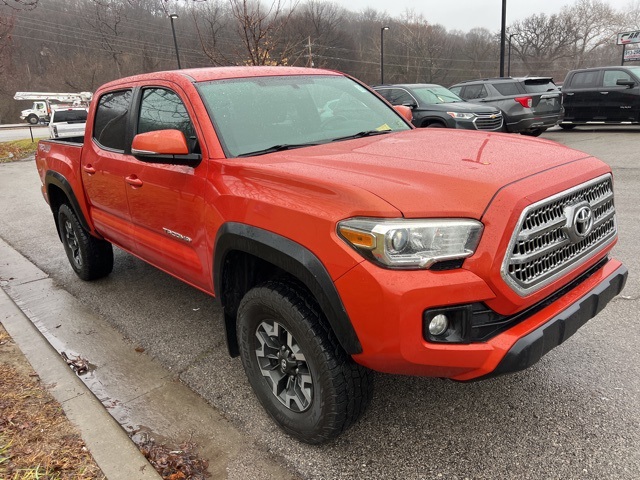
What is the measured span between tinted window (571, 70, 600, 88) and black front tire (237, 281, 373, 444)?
1438 cm

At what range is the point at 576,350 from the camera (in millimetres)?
3172

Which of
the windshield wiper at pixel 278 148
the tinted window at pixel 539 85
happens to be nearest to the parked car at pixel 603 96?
the tinted window at pixel 539 85

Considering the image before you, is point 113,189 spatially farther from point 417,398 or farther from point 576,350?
point 576,350

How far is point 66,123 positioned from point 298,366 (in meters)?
22.0

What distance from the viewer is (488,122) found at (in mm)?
10688

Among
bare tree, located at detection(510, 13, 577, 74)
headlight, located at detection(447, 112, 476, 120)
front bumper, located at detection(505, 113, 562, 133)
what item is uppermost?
bare tree, located at detection(510, 13, 577, 74)

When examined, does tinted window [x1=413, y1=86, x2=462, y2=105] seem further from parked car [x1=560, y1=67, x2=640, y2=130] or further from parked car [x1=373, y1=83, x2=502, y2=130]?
parked car [x1=560, y1=67, x2=640, y2=130]

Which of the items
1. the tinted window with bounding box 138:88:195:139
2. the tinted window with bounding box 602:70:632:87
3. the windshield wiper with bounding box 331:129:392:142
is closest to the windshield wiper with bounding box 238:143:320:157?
the windshield wiper with bounding box 331:129:392:142

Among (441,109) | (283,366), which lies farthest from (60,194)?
(441,109)

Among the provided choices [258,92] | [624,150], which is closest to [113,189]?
[258,92]

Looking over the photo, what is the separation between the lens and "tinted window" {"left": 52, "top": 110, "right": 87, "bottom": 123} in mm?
21453

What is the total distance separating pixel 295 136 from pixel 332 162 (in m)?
0.69

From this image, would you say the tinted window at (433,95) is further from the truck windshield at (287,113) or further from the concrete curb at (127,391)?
the concrete curb at (127,391)

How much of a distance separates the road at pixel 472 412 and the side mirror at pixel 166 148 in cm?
140
